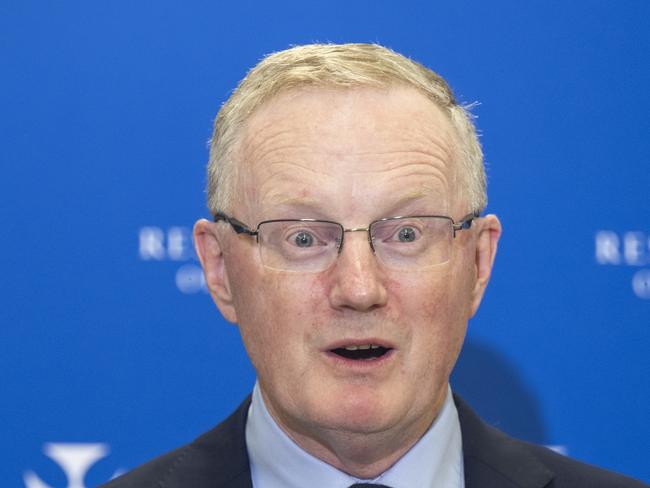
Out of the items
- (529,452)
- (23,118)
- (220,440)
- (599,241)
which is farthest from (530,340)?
(23,118)

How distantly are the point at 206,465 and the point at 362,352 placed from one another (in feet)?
1.45

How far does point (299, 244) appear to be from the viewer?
6.35ft

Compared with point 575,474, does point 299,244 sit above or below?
above

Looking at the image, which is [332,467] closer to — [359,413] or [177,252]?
[359,413]

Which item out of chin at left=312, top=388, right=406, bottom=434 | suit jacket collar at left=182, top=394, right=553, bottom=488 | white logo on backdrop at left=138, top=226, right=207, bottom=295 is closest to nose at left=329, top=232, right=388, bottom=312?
chin at left=312, top=388, right=406, bottom=434

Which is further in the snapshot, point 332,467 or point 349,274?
point 332,467

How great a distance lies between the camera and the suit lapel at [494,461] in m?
2.08

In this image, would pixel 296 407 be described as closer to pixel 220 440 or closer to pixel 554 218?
pixel 220 440

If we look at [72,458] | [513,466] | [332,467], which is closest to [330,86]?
[332,467]

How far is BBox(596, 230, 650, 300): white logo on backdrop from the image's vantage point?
2676mm

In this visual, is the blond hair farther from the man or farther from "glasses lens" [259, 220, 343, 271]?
"glasses lens" [259, 220, 343, 271]

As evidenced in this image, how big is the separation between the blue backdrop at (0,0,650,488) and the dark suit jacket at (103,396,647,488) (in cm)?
46

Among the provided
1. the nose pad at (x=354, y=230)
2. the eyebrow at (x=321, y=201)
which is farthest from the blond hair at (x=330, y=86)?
the nose pad at (x=354, y=230)

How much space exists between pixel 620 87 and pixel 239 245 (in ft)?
3.96
